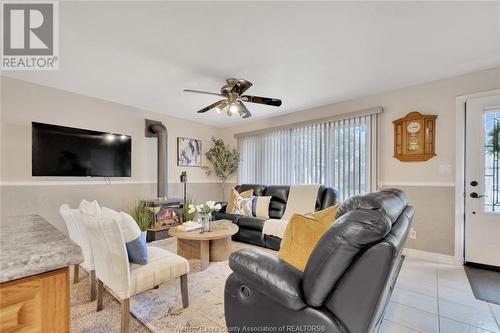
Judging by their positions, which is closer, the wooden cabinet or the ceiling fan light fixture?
the wooden cabinet

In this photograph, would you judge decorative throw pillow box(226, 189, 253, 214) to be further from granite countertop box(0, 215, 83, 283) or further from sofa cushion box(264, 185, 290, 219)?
granite countertop box(0, 215, 83, 283)

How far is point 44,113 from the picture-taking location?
3.36 meters

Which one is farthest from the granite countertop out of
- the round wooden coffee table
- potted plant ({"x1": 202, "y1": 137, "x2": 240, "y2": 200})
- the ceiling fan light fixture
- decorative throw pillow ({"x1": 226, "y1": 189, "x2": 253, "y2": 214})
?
potted plant ({"x1": 202, "y1": 137, "x2": 240, "y2": 200})

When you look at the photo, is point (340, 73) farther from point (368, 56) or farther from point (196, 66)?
point (196, 66)

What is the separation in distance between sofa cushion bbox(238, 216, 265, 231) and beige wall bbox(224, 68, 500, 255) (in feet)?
6.48

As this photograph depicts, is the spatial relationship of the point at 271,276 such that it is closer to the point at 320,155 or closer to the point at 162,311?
the point at 162,311

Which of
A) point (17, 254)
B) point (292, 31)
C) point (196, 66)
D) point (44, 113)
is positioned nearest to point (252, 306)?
point (17, 254)

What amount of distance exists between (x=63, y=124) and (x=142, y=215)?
1825 millimetres

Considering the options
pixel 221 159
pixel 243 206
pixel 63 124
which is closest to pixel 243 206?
pixel 243 206

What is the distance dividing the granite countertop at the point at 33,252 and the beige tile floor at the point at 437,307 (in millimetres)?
2080

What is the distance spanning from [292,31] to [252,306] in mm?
2204

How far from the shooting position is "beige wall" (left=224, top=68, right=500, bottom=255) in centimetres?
306

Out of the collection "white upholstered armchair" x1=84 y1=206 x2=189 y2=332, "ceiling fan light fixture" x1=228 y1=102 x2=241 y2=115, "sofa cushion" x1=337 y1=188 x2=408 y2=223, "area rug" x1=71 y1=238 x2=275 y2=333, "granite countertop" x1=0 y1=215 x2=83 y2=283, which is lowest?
"area rug" x1=71 y1=238 x2=275 y2=333

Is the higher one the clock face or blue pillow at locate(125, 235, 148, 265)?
the clock face
